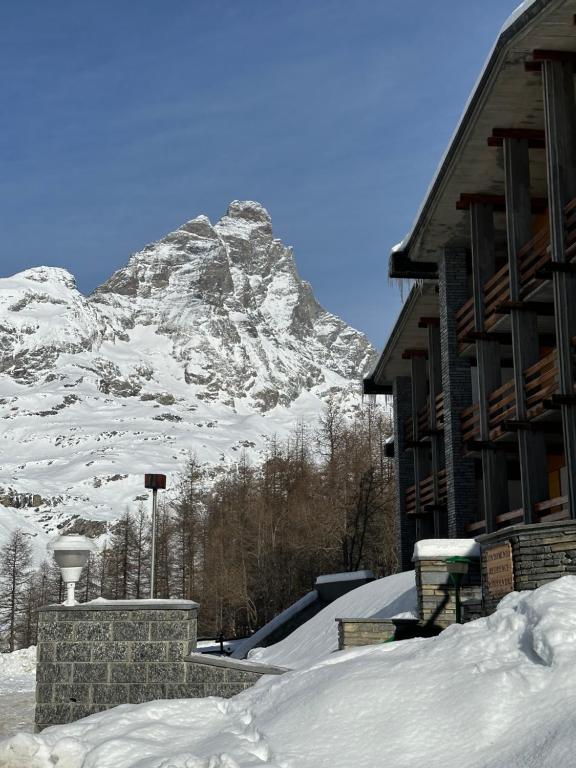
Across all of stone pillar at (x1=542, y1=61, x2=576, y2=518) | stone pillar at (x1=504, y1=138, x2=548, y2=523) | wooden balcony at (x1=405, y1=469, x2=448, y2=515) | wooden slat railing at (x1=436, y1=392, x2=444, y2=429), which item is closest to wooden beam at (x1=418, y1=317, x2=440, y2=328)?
wooden slat railing at (x1=436, y1=392, x2=444, y2=429)

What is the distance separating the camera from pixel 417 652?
26.7 feet

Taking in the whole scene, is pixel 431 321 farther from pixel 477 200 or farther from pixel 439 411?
Answer: pixel 477 200

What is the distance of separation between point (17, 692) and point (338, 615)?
9.71m

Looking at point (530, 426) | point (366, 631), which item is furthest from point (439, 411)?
point (366, 631)

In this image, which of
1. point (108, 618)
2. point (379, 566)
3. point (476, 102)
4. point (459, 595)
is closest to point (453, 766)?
point (108, 618)

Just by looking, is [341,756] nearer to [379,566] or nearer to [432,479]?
[432,479]

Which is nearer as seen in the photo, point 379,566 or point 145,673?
point 145,673

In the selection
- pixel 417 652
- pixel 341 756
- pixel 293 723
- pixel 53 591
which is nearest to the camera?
pixel 341 756

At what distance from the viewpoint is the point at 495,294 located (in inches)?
742

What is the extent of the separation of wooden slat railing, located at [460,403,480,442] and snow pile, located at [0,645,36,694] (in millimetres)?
13681

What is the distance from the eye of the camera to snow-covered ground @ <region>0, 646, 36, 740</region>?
15887 mm

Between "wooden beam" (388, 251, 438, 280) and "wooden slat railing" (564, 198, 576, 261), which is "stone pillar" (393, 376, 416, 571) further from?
"wooden slat railing" (564, 198, 576, 261)

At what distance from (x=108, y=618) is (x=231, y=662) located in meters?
1.55

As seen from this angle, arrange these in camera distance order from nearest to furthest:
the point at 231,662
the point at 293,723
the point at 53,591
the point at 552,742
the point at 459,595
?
1. the point at 552,742
2. the point at 293,723
3. the point at 231,662
4. the point at 459,595
5. the point at 53,591
